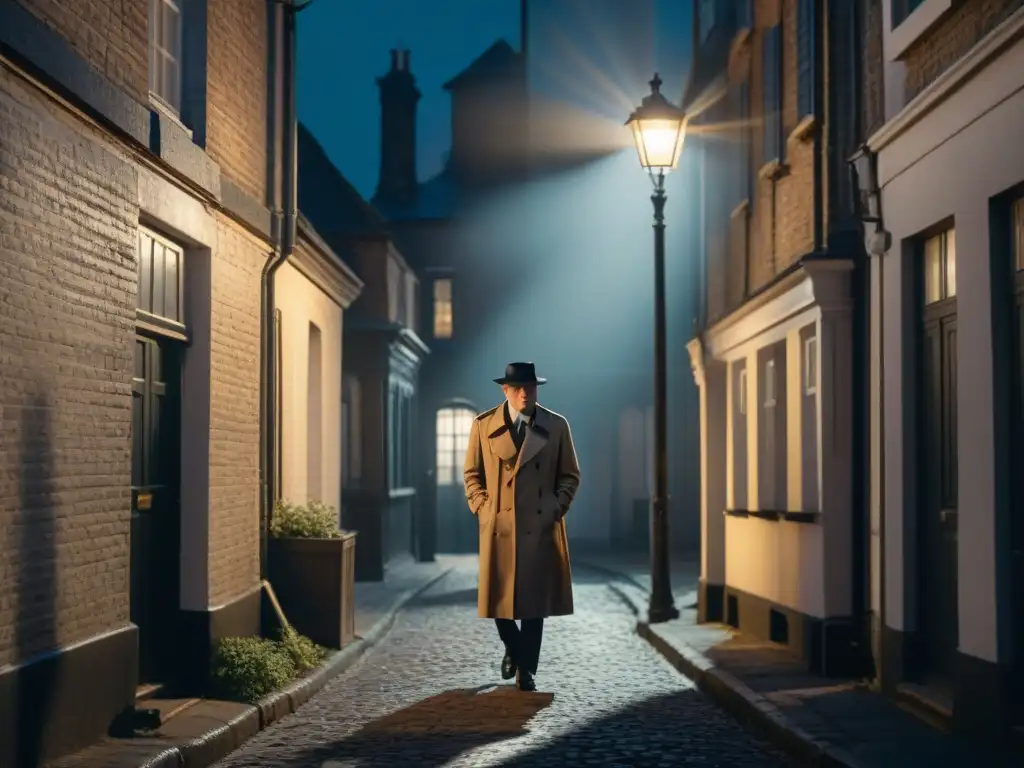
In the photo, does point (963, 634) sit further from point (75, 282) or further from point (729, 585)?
point (729, 585)

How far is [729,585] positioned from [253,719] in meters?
7.26

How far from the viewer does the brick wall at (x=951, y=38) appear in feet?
27.6

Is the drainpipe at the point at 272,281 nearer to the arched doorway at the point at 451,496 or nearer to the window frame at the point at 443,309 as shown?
the arched doorway at the point at 451,496

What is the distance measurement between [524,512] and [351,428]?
53.0 ft

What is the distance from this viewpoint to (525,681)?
1063 centimetres

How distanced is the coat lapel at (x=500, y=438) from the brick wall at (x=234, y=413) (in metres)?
1.88

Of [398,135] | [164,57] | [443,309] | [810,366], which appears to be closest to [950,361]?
[810,366]

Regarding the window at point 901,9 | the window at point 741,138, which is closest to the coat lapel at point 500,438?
the window at point 901,9

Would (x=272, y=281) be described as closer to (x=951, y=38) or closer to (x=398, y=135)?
(x=951, y=38)

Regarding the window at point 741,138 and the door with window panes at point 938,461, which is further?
the window at point 741,138

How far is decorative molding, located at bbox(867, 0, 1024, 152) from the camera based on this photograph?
7.73 metres

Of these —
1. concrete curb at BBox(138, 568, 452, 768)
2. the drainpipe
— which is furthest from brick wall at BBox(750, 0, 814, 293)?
concrete curb at BBox(138, 568, 452, 768)

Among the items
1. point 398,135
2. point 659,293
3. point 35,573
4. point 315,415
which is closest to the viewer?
point 35,573

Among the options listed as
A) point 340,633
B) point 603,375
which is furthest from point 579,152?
point 340,633
